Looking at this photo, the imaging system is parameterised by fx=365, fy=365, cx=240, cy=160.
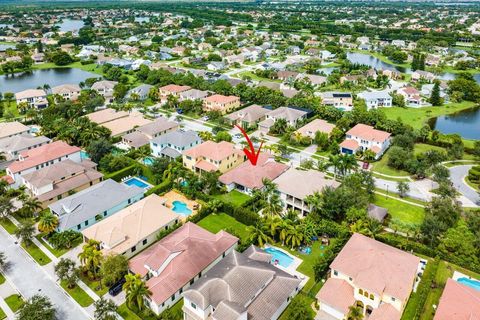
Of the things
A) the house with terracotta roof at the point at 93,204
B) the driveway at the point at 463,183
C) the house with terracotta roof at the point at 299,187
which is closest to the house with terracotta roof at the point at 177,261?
the house with terracotta roof at the point at 93,204

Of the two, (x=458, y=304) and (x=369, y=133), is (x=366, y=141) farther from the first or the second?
(x=458, y=304)

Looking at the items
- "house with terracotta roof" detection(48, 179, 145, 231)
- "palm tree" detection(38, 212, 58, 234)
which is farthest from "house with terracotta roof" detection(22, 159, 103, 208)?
"palm tree" detection(38, 212, 58, 234)

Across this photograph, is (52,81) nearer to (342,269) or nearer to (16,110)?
(16,110)

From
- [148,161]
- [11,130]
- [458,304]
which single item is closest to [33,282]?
[148,161]

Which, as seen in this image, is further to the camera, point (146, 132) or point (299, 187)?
point (146, 132)

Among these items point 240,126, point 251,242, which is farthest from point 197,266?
point 240,126

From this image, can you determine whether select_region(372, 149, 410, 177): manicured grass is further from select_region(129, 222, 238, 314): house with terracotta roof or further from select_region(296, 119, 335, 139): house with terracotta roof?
select_region(129, 222, 238, 314): house with terracotta roof
